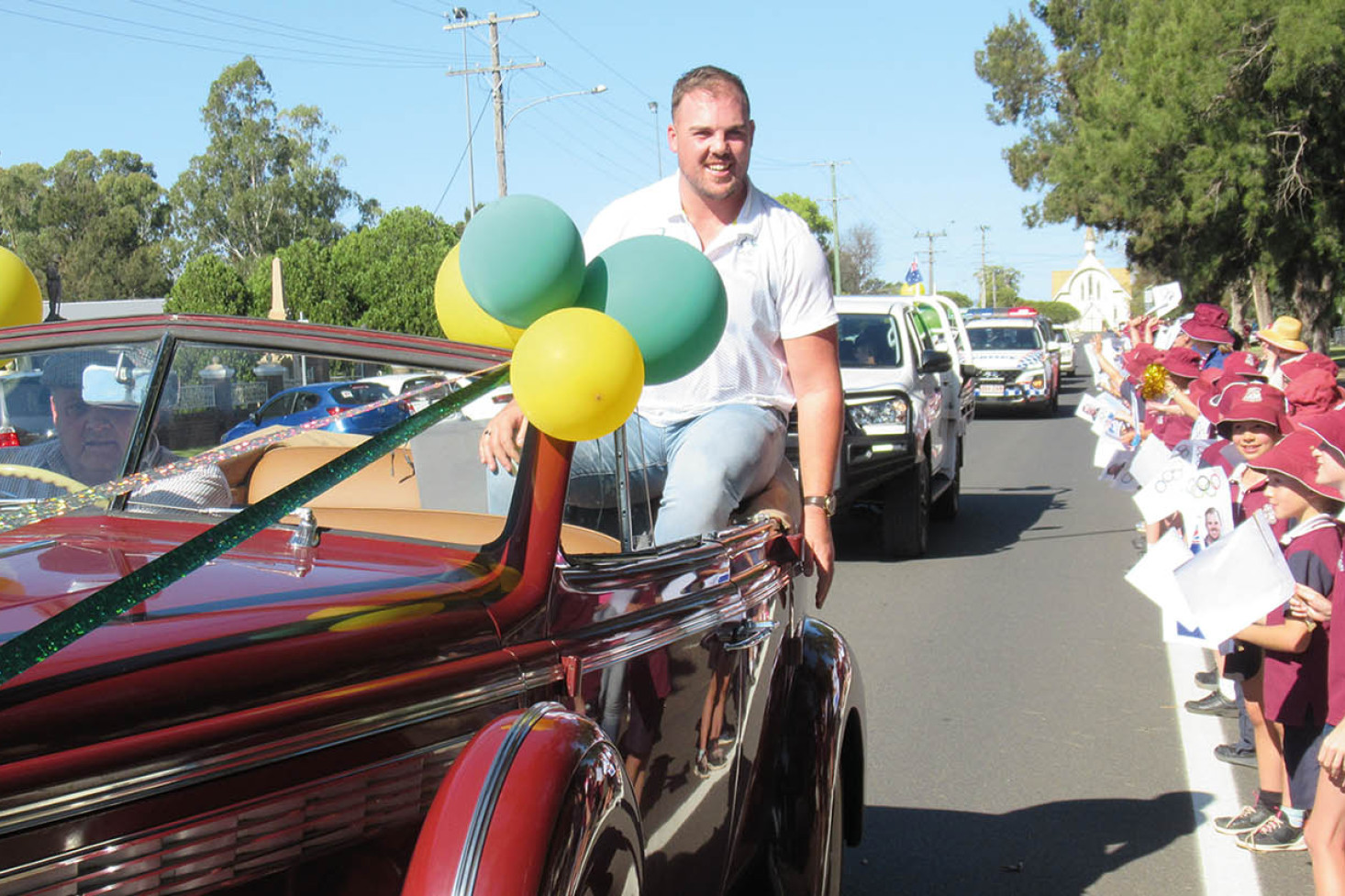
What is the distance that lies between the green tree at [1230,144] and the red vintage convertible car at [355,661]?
24.4 meters

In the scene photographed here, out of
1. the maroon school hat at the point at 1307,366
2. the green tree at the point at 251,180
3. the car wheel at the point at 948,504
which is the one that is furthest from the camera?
the green tree at the point at 251,180

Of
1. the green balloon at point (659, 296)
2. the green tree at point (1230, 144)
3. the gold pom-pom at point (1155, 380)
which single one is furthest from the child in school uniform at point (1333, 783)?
the green tree at point (1230, 144)

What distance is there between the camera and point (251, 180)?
61.2m

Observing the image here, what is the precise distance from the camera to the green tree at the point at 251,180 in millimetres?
59750

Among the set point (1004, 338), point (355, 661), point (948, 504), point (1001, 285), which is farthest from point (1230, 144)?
point (1001, 285)

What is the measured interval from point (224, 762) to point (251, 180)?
6352cm

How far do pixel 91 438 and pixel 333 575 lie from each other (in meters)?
0.82

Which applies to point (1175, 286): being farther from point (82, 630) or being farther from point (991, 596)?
point (82, 630)

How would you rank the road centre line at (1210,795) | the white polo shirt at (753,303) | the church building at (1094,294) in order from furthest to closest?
the church building at (1094,294) < the road centre line at (1210,795) < the white polo shirt at (753,303)

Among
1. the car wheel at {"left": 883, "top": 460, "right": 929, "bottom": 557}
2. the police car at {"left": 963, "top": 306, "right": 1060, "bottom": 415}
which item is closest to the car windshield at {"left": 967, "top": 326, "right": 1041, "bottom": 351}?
the police car at {"left": 963, "top": 306, "right": 1060, "bottom": 415}

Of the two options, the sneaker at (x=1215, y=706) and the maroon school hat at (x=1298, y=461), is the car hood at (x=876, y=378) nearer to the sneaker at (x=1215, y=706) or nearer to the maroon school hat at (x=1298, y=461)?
the sneaker at (x=1215, y=706)

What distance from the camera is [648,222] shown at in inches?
147

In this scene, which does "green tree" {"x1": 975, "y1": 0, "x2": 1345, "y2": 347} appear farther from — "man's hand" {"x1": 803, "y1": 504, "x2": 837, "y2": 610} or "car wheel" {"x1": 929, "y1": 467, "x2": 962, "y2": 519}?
"man's hand" {"x1": 803, "y1": 504, "x2": 837, "y2": 610}

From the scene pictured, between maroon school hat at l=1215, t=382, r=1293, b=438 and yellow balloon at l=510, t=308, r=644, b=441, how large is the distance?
385cm
